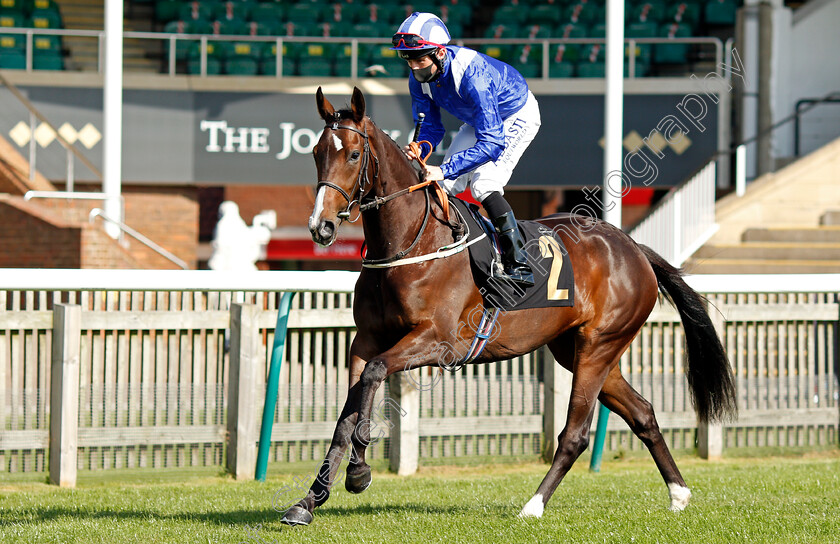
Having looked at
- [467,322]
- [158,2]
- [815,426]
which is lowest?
[815,426]

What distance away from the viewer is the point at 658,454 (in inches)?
209

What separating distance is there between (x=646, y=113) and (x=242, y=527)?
10.9m

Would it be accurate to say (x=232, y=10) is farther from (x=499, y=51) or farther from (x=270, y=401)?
(x=270, y=401)

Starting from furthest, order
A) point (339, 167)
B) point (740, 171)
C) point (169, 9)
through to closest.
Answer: point (169, 9) < point (740, 171) < point (339, 167)

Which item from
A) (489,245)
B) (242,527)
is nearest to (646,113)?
(489,245)

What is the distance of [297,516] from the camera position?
4203 millimetres

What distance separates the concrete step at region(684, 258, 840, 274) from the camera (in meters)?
11.9

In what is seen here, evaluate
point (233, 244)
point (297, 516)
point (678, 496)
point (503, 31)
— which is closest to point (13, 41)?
point (233, 244)

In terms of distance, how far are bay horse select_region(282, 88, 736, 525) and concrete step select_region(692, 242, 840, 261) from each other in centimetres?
697

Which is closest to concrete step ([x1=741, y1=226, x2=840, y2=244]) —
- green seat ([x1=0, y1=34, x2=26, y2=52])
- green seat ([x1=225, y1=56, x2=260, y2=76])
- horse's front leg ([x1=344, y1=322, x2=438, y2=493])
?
green seat ([x1=225, y1=56, x2=260, y2=76])

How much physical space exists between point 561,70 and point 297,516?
39.4 feet

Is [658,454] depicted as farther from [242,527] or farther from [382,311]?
[242,527]

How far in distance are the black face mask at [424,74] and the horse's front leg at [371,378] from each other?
120 cm

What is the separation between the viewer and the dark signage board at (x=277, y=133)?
13805 millimetres
